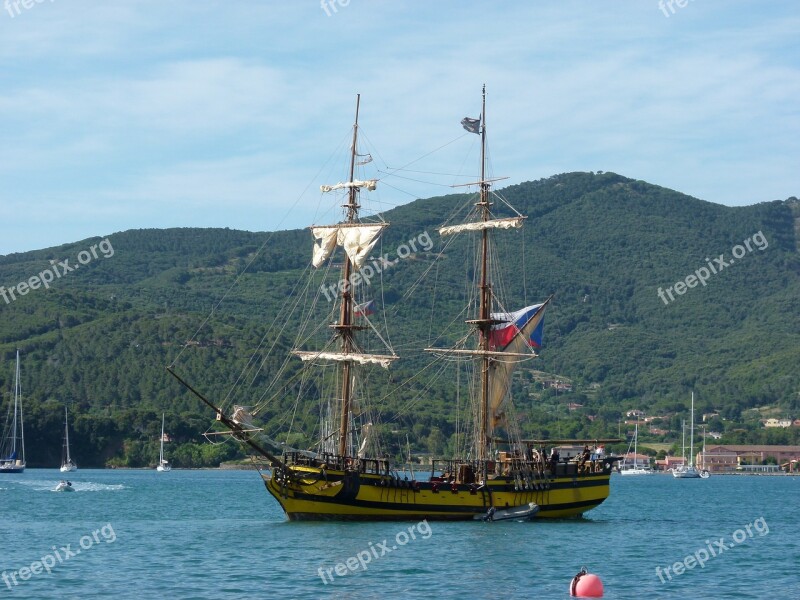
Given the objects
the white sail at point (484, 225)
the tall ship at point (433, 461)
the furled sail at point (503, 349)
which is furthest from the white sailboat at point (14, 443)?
the white sail at point (484, 225)

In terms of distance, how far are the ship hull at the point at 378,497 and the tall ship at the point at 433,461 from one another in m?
0.05

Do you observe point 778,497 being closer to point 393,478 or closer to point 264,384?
point 393,478

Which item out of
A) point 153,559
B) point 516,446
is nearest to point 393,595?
point 153,559

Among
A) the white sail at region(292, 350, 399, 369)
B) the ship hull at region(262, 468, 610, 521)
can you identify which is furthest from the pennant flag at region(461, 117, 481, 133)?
the ship hull at region(262, 468, 610, 521)

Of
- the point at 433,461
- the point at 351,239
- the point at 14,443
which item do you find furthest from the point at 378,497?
the point at 14,443

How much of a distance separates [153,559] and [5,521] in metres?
23.4

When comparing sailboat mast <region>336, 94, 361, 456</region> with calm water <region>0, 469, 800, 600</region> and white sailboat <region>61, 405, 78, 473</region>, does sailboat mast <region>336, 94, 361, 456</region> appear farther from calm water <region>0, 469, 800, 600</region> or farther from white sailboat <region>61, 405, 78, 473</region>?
white sailboat <region>61, 405, 78, 473</region>

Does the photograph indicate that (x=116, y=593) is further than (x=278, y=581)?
No

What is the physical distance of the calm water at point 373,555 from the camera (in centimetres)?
4388

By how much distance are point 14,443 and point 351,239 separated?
98.4m

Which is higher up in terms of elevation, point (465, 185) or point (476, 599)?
point (465, 185)

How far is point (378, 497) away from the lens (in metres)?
65.1

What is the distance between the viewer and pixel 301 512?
2598 inches

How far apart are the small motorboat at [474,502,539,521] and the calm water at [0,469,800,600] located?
3.07ft
